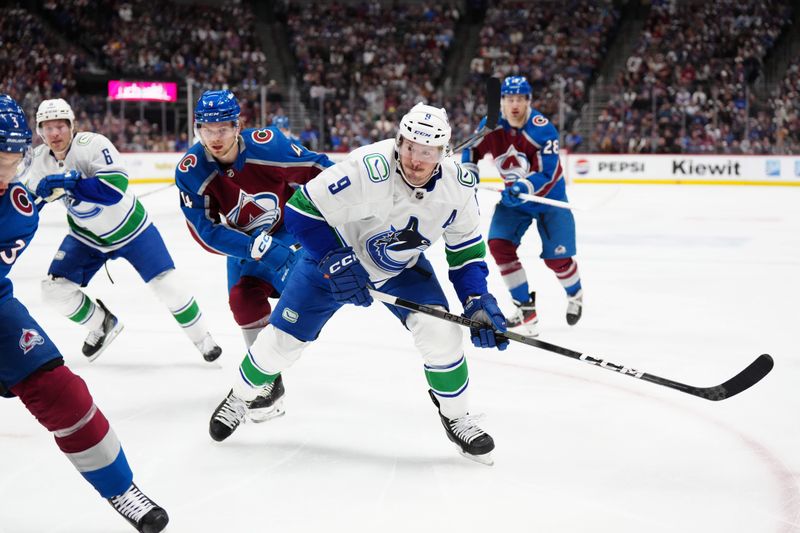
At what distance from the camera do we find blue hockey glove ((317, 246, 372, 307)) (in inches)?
99.0

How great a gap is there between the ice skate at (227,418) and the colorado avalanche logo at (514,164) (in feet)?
7.32

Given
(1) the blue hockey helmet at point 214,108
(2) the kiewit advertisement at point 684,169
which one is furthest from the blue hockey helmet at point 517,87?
(2) the kiewit advertisement at point 684,169

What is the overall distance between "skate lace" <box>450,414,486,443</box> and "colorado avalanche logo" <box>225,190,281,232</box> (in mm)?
1059

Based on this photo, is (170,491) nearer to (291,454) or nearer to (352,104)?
(291,454)

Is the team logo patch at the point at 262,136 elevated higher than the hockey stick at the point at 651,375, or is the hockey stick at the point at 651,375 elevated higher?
the team logo patch at the point at 262,136

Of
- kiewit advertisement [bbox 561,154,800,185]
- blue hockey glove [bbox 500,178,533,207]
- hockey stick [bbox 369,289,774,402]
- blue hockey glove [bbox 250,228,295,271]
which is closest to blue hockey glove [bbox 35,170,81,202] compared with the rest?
blue hockey glove [bbox 250,228,295,271]

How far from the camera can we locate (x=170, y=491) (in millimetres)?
2490

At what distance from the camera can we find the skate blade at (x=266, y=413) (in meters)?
3.12

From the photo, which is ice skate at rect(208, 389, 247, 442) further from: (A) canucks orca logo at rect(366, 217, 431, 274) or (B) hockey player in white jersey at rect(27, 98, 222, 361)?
(B) hockey player in white jersey at rect(27, 98, 222, 361)

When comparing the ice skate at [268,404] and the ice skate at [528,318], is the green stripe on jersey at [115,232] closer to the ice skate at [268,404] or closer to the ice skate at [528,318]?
the ice skate at [268,404]

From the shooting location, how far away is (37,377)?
6.67 feet

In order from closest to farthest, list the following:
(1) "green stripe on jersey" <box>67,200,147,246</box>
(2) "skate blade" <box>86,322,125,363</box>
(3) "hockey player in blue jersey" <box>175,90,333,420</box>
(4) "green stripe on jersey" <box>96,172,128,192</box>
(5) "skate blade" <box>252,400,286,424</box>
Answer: (3) "hockey player in blue jersey" <box>175,90,333,420</box> < (5) "skate blade" <box>252,400,286,424</box> < (4) "green stripe on jersey" <box>96,172,128,192</box> < (1) "green stripe on jersey" <box>67,200,147,246</box> < (2) "skate blade" <box>86,322,125,363</box>

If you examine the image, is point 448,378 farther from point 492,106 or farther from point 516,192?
point 492,106

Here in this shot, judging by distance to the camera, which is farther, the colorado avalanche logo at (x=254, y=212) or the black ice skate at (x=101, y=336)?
the black ice skate at (x=101, y=336)
